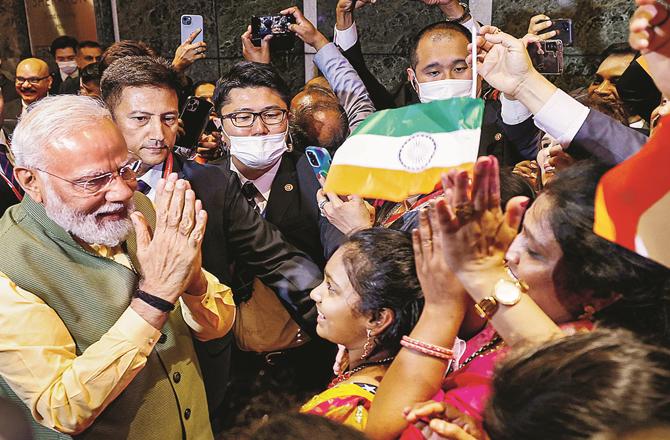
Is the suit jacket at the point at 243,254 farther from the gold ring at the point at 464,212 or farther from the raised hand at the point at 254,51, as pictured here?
the raised hand at the point at 254,51

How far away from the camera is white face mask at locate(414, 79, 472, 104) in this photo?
8.79 ft

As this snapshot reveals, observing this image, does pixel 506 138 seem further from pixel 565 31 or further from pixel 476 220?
pixel 476 220

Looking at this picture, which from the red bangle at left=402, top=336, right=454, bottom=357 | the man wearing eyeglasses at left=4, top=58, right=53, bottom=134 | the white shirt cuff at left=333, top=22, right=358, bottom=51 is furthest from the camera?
the man wearing eyeglasses at left=4, top=58, right=53, bottom=134

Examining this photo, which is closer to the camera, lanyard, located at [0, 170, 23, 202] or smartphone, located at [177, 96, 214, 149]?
lanyard, located at [0, 170, 23, 202]

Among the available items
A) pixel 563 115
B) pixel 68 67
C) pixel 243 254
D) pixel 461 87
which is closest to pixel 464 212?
pixel 563 115

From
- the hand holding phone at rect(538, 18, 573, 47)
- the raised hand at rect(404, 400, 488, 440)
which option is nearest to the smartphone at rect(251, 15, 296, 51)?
the hand holding phone at rect(538, 18, 573, 47)

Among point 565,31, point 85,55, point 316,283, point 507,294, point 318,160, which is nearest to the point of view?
point 507,294

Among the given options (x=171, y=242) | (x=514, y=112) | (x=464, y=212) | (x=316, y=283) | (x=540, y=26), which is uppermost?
(x=540, y=26)

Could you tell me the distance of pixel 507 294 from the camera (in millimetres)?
1209

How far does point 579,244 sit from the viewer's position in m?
1.29

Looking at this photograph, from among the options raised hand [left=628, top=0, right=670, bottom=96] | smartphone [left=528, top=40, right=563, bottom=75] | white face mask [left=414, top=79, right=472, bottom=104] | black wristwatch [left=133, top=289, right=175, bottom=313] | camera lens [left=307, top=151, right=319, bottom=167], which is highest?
raised hand [left=628, top=0, right=670, bottom=96]

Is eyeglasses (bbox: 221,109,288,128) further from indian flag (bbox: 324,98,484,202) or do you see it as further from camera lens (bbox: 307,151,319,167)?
indian flag (bbox: 324,98,484,202)

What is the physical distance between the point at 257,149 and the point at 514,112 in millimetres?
1103

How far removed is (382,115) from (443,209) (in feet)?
1.87
